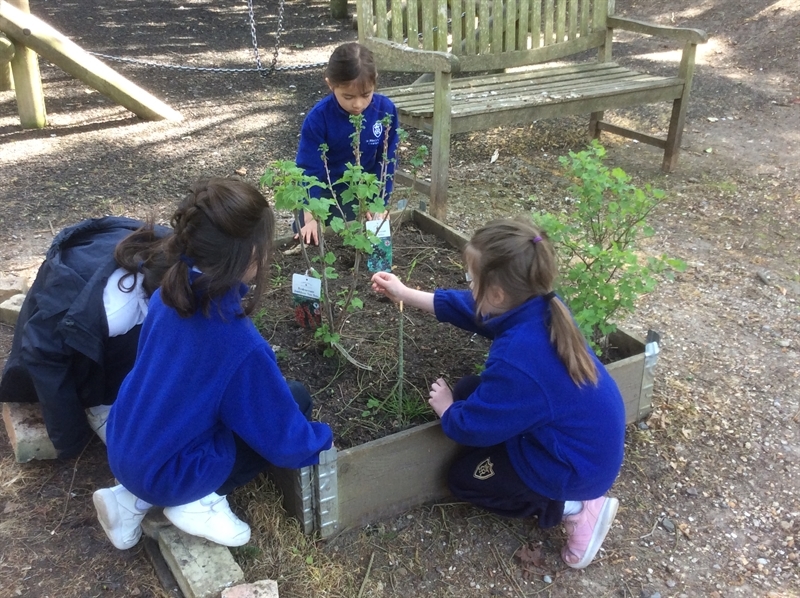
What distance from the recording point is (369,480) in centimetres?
219

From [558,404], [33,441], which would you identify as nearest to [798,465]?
[558,404]

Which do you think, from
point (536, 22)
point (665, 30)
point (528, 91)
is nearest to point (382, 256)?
point (528, 91)

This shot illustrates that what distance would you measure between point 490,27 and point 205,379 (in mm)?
3705

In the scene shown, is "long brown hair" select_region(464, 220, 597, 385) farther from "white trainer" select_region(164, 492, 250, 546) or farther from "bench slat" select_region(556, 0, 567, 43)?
"bench slat" select_region(556, 0, 567, 43)

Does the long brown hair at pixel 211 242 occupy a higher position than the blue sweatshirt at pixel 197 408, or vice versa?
the long brown hair at pixel 211 242

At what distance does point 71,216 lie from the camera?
4250 mm

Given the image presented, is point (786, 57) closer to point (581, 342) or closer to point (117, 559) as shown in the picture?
point (581, 342)

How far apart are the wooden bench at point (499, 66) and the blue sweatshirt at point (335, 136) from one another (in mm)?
639

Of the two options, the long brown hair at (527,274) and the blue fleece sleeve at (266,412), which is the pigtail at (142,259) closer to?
the blue fleece sleeve at (266,412)

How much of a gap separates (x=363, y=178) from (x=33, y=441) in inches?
53.4

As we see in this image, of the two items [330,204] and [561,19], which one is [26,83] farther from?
[330,204]

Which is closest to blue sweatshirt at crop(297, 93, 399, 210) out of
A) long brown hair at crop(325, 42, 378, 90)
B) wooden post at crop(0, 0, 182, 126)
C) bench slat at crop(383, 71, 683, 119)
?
long brown hair at crop(325, 42, 378, 90)

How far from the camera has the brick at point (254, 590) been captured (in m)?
1.88

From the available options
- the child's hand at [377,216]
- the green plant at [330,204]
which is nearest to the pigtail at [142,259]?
the green plant at [330,204]
